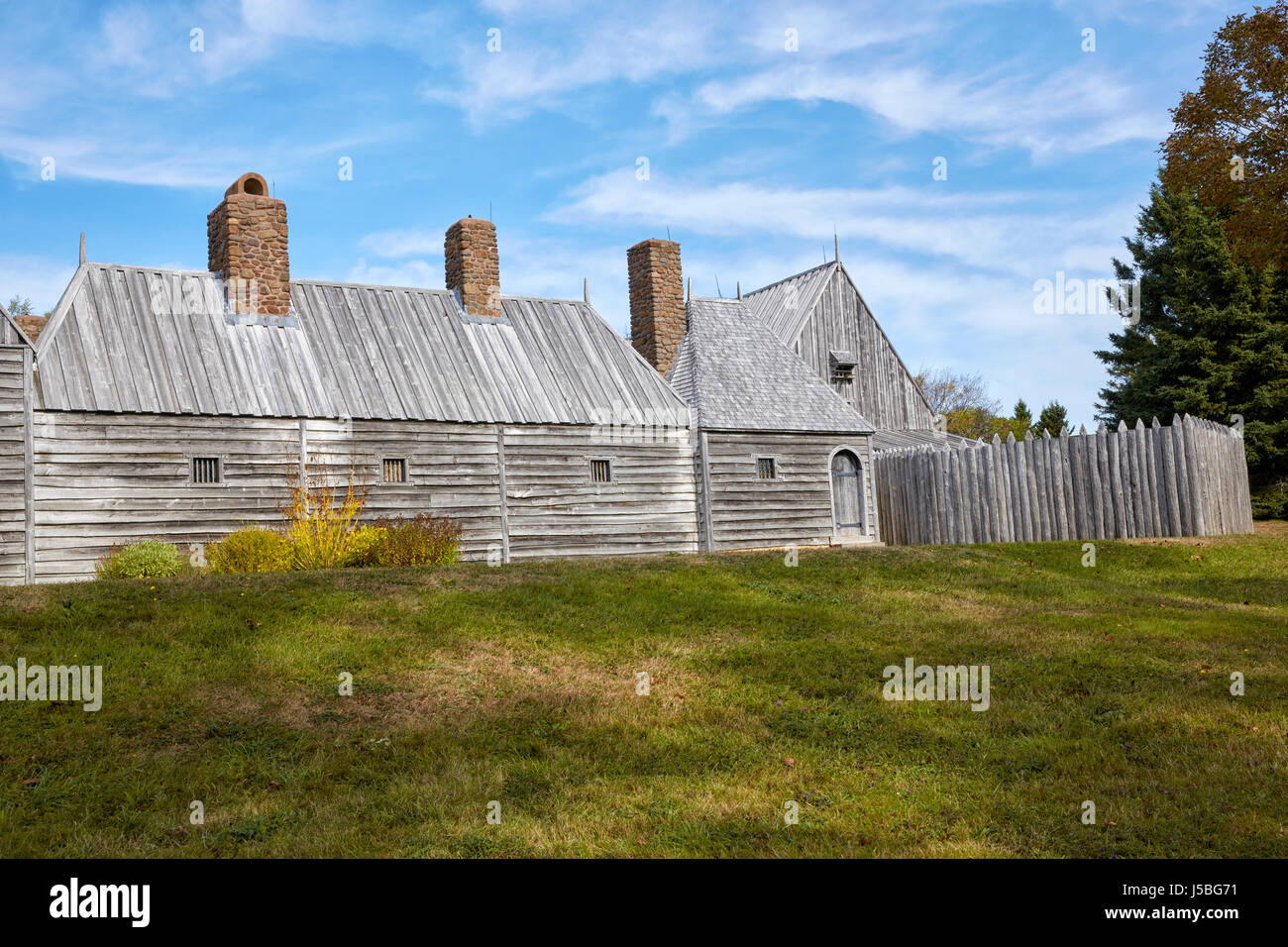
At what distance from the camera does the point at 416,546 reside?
17781 millimetres

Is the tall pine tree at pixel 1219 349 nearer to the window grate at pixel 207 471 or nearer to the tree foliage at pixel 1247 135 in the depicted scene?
the tree foliage at pixel 1247 135

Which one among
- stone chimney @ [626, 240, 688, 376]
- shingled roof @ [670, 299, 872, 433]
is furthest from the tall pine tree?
stone chimney @ [626, 240, 688, 376]

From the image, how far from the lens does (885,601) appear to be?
14.6 m

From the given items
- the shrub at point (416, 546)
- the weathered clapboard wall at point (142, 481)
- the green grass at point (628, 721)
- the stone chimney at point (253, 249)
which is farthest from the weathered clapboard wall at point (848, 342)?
the green grass at point (628, 721)

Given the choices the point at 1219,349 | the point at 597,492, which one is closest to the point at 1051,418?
the point at 1219,349

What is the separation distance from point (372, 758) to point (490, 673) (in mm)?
2259

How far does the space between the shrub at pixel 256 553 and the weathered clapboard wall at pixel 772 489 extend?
10393 millimetres

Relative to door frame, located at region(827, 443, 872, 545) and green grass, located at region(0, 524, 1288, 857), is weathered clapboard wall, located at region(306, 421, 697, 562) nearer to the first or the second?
door frame, located at region(827, 443, 872, 545)

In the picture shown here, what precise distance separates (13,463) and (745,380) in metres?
15.8

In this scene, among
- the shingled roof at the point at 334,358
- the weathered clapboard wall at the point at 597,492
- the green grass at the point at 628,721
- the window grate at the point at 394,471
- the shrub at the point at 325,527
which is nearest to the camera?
the green grass at the point at 628,721

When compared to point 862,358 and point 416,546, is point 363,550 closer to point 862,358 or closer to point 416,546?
point 416,546

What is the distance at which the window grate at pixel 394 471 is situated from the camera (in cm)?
2112
